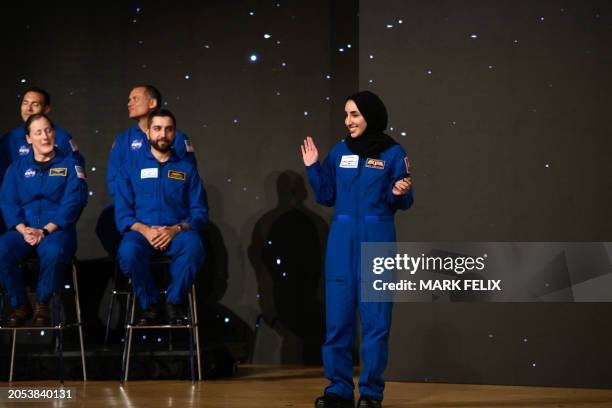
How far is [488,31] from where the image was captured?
4645 millimetres

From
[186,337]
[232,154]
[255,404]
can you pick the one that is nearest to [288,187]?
[232,154]

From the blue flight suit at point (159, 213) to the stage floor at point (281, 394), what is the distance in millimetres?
489

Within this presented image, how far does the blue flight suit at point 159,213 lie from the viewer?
4438 mm

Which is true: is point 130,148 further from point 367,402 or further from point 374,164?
point 367,402

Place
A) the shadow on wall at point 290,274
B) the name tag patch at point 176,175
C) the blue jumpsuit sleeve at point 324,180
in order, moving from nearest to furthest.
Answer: the blue jumpsuit sleeve at point 324,180 < the name tag patch at point 176,175 < the shadow on wall at point 290,274

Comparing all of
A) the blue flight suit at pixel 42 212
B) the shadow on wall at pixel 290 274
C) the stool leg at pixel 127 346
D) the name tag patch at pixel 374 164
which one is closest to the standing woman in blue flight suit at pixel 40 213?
the blue flight suit at pixel 42 212

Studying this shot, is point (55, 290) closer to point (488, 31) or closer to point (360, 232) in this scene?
point (360, 232)

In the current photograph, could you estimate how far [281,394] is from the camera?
4.08 m

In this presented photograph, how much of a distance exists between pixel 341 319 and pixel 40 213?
6.65ft

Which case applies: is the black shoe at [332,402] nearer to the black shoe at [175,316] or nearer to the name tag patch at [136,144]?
the black shoe at [175,316]

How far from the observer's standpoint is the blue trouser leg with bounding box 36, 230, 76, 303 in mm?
4477

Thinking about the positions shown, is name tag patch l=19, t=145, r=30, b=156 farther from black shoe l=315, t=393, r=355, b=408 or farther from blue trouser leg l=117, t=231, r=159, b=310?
black shoe l=315, t=393, r=355, b=408

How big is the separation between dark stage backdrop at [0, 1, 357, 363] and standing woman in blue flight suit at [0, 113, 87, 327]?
0.84m

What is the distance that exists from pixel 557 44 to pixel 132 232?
247 cm
